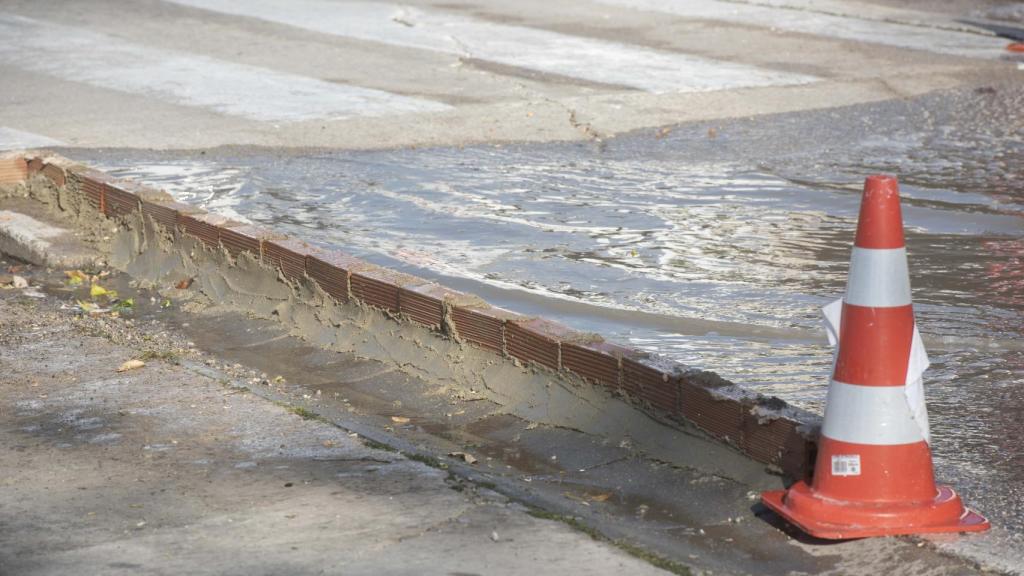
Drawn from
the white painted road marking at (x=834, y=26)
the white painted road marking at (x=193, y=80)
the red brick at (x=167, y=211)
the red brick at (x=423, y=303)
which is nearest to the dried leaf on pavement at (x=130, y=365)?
the red brick at (x=423, y=303)

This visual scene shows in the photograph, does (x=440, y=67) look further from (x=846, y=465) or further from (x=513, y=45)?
(x=846, y=465)

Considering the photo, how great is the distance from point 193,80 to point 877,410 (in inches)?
363

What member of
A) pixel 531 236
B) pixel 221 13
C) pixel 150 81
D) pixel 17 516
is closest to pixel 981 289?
pixel 531 236

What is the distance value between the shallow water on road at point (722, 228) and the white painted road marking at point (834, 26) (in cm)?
358

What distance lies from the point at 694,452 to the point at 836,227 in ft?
12.3

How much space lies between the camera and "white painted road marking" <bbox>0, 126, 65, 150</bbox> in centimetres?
934

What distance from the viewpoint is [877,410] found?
3910 millimetres

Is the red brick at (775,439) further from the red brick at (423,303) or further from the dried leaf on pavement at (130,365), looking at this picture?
the dried leaf on pavement at (130,365)

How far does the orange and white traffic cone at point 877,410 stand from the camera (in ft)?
12.7

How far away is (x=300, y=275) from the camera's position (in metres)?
6.16

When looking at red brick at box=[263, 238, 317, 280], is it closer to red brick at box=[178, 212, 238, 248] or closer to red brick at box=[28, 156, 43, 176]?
red brick at box=[178, 212, 238, 248]

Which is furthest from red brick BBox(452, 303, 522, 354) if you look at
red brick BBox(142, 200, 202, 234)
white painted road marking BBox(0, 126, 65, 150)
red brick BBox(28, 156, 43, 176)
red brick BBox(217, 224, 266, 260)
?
white painted road marking BBox(0, 126, 65, 150)

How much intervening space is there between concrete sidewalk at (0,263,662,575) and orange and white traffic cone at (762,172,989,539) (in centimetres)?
68

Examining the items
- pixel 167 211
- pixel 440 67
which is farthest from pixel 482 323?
pixel 440 67
